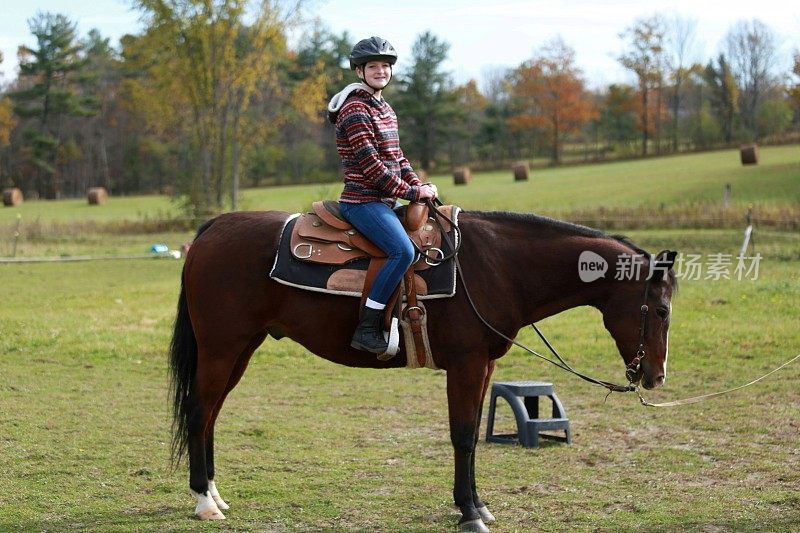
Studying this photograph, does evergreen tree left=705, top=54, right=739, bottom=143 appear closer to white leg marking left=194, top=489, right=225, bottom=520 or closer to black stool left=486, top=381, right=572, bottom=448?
black stool left=486, top=381, right=572, bottom=448

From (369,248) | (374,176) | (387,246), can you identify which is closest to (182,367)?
(369,248)

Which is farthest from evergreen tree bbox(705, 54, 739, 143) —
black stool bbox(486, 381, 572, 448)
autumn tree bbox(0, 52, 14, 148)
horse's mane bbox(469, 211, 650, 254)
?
horse's mane bbox(469, 211, 650, 254)

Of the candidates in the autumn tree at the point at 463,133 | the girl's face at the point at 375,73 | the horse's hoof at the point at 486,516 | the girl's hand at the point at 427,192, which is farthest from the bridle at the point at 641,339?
the autumn tree at the point at 463,133

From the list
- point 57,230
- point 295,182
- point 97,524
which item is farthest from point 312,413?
point 295,182

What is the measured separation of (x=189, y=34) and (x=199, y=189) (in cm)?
638

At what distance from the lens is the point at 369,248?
18.4 ft

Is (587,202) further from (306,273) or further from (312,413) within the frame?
(306,273)

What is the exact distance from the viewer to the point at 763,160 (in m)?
44.1

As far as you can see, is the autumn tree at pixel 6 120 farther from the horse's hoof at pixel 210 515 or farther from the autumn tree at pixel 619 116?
the horse's hoof at pixel 210 515

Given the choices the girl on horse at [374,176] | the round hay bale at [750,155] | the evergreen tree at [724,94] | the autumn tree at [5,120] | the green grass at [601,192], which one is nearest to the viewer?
the girl on horse at [374,176]

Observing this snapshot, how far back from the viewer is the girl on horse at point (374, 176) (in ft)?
17.8

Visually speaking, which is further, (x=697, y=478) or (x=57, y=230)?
(x=57, y=230)

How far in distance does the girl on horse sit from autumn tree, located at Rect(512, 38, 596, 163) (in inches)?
2247

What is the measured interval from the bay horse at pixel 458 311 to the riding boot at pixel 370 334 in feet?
0.73
